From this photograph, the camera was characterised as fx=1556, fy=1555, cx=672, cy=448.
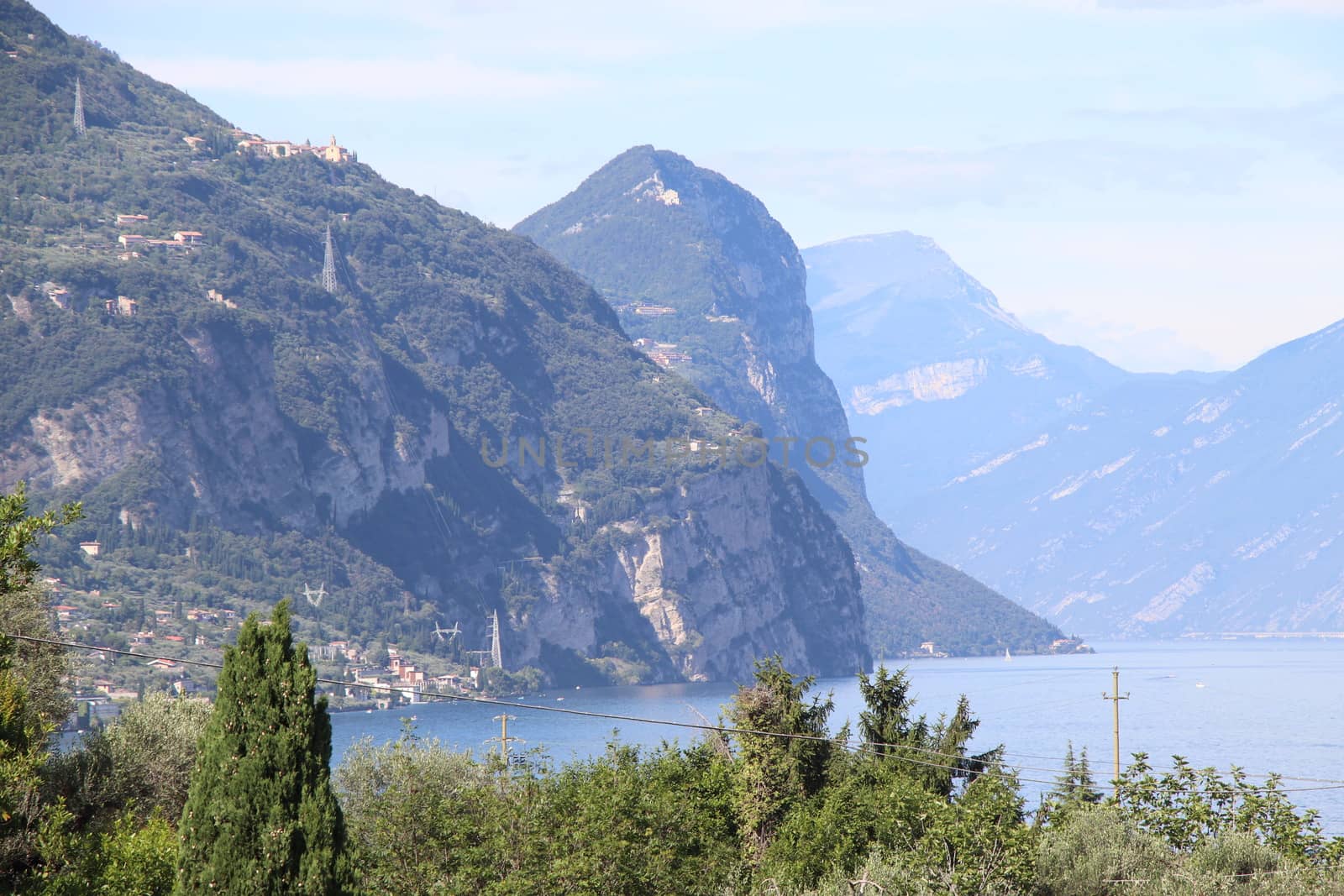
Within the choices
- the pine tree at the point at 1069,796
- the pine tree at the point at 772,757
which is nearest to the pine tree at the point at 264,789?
the pine tree at the point at 772,757

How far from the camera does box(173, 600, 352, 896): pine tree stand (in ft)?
69.9

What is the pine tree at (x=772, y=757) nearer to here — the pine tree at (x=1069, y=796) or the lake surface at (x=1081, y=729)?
the pine tree at (x=1069, y=796)

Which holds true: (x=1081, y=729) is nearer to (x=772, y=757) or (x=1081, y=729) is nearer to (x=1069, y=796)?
(x=1069, y=796)

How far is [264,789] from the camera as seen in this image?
2166 centimetres

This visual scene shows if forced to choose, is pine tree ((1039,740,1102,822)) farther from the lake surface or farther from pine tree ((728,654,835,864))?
the lake surface

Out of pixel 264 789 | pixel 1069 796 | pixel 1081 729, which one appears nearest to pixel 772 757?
pixel 1069 796

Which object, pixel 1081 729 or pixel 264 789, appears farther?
pixel 1081 729

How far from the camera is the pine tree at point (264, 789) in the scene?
69.9 ft

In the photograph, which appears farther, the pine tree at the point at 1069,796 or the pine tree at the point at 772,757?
the pine tree at the point at 772,757

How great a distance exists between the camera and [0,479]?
635ft

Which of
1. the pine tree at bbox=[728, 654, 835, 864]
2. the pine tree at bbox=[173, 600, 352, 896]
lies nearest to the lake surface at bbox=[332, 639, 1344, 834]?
the pine tree at bbox=[728, 654, 835, 864]

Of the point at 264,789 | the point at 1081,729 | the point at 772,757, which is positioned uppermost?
the point at 264,789

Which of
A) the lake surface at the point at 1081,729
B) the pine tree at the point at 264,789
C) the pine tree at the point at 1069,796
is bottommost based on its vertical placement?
the lake surface at the point at 1081,729

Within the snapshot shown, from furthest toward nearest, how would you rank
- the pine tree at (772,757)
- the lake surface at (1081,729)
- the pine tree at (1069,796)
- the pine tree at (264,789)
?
the lake surface at (1081,729), the pine tree at (772,757), the pine tree at (1069,796), the pine tree at (264,789)
